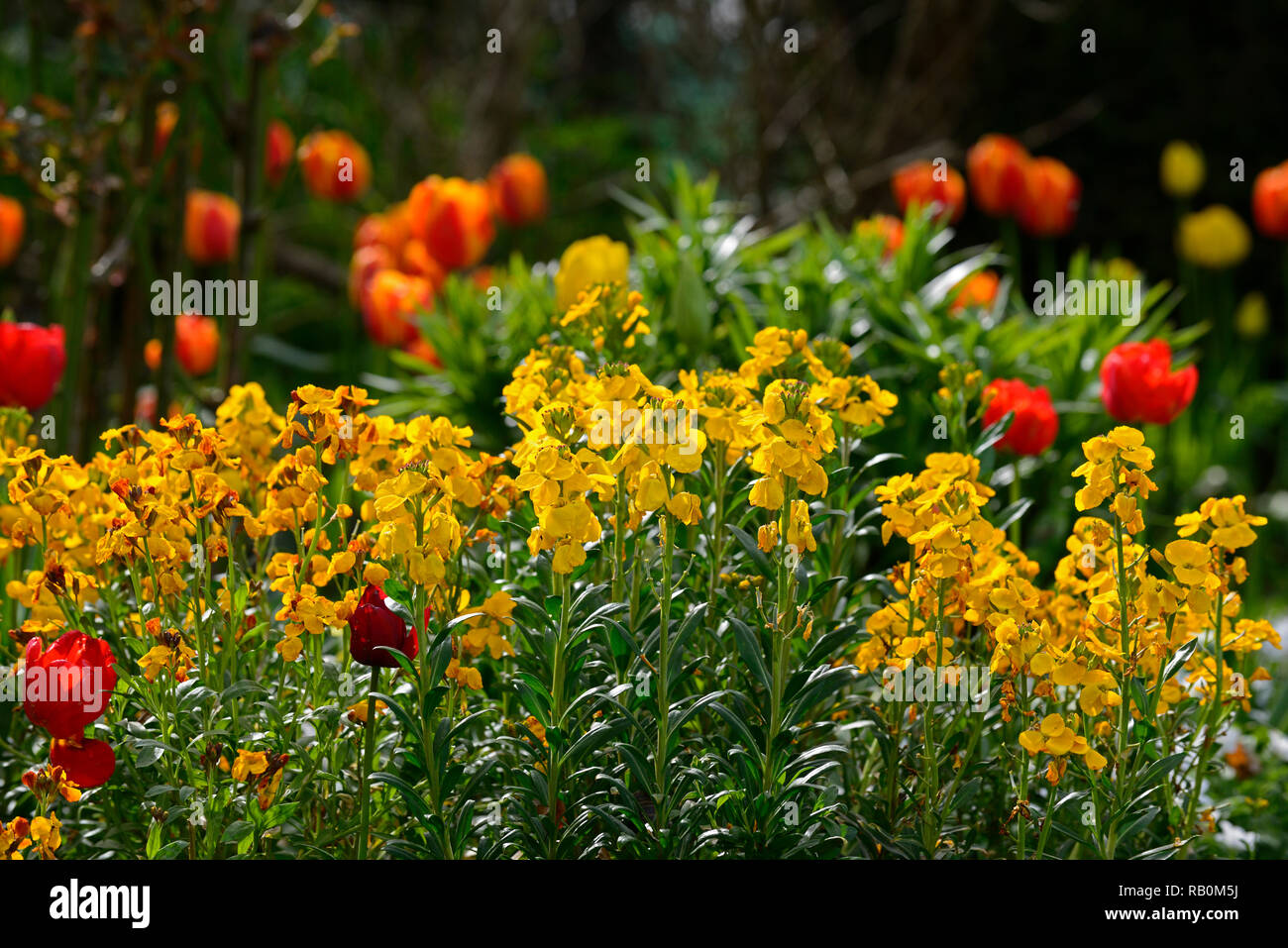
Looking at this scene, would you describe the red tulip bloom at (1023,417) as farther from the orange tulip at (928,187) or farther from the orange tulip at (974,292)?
the orange tulip at (928,187)

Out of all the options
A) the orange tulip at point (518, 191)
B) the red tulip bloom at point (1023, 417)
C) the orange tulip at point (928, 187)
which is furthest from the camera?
the orange tulip at point (518, 191)

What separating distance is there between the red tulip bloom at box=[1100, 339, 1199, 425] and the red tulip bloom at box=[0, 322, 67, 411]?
152 centimetres

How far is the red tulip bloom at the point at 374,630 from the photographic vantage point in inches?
48.5

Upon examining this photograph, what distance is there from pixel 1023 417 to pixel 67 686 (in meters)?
1.22

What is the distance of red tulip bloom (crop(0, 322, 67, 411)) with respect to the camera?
1.81 metres

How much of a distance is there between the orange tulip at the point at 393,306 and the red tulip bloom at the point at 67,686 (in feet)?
4.96

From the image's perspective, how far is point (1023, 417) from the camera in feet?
5.72

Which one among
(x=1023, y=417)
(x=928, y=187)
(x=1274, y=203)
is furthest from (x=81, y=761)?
(x=1274, y=203)

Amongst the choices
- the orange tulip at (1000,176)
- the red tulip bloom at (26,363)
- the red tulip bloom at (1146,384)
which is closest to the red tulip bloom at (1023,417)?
the red tulip bloom at (1146,384)

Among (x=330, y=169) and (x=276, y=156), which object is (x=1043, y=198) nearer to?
(x=330, y=169)

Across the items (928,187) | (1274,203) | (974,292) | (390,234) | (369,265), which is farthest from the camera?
(1274,203)

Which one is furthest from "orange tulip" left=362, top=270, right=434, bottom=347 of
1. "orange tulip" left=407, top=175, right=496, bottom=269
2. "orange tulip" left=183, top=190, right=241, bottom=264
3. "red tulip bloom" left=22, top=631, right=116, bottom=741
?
"red tulip bloom" left=22, top=631, right=116, bottom=741
